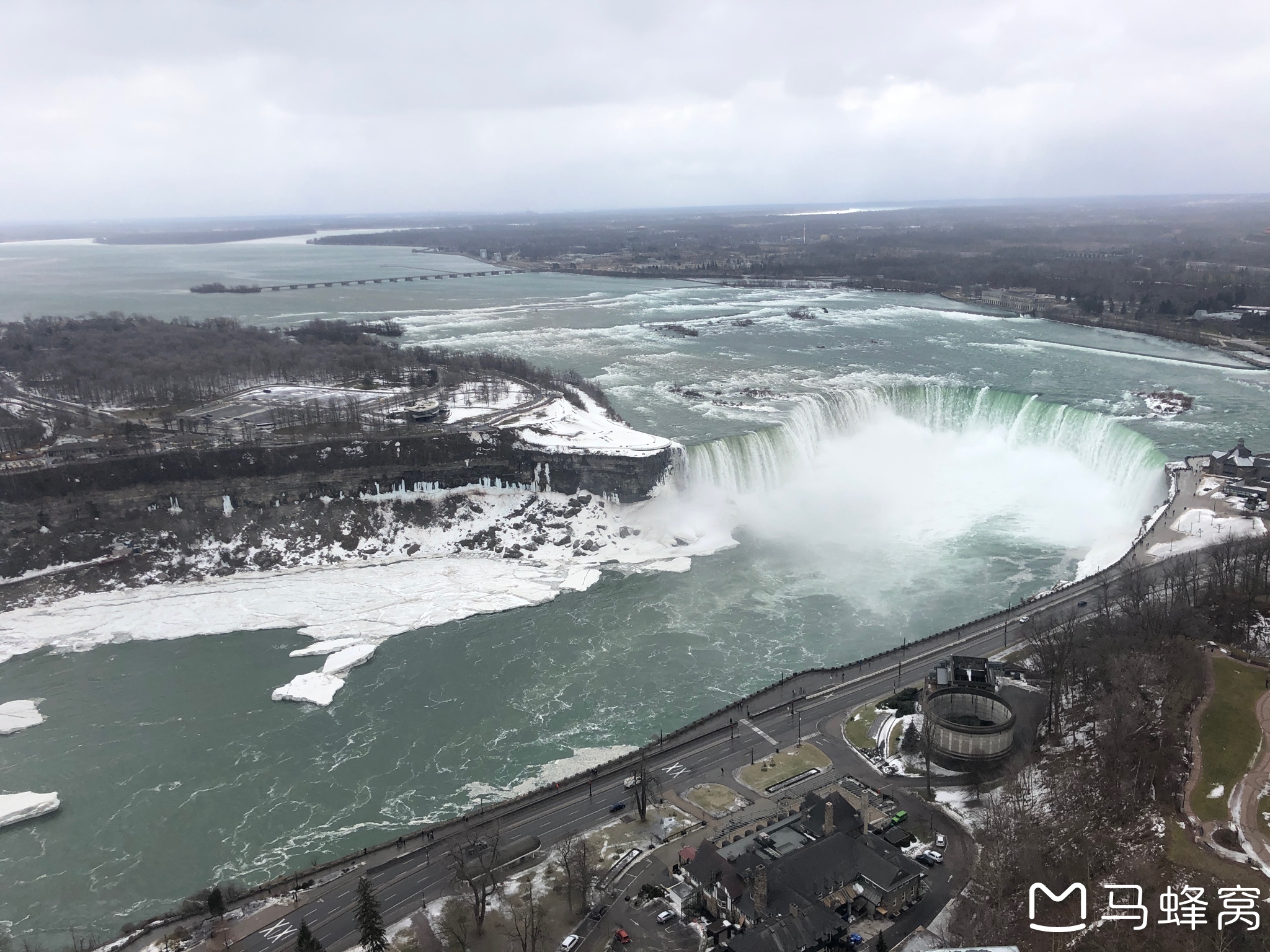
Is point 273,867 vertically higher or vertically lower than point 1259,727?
lower

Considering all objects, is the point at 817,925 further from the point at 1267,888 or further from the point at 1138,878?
the point at 1267,888

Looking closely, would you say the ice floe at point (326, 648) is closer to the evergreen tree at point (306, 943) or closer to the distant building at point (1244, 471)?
the evergreen tree at point (306, 943)

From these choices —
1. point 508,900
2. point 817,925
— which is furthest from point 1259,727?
point 508,900

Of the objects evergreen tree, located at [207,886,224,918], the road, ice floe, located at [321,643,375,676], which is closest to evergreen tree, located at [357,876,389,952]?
the road

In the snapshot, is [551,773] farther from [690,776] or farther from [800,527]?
[800,527]

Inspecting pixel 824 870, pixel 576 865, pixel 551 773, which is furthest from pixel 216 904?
pixel 824 870

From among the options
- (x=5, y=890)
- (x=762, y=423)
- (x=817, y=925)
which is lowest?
(x=5, y=890)

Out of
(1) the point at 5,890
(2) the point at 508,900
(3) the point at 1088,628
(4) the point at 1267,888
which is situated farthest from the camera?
(3) the point at 1088,628

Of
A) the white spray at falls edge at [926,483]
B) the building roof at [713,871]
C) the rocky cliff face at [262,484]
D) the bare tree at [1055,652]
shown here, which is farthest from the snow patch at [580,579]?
the building roof at [713,871]
